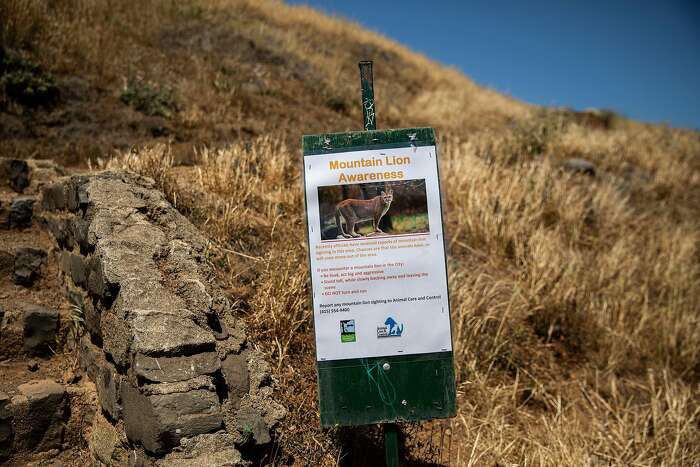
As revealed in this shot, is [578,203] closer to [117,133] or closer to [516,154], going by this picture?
[516,154]

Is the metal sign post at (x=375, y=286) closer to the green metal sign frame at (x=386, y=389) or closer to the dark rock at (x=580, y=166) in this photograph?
the green metal sign frame at (x=386, y=389)

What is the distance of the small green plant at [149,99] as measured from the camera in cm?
637

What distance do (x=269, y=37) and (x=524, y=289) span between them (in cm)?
769

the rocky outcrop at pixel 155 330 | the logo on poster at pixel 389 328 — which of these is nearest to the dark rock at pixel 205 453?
the rocky outcrop at pixel 155 330

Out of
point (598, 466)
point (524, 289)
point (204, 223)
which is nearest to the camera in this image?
point (598, 466)

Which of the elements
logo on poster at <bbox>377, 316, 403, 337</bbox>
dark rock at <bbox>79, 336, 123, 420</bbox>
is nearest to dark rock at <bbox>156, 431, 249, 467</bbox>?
dark rock at <bbox>79, 336, 123, 420</bbox>

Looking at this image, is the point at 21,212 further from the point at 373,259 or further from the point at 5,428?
the point at 373,259

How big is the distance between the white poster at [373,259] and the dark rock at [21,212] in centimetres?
258

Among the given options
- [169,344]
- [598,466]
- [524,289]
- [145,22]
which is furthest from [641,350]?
[145,22]

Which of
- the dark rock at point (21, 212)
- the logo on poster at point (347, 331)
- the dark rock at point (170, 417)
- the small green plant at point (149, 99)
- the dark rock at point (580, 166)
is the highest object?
the small green plant at point (149, 99)

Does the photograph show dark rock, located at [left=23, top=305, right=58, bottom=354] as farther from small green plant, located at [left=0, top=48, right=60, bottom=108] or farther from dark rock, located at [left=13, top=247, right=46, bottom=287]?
small green plant, located at [left=0, top=48, right=60, bottom=108]

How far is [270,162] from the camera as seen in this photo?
5035 mm

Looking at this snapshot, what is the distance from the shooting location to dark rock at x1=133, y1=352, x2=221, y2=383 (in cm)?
246

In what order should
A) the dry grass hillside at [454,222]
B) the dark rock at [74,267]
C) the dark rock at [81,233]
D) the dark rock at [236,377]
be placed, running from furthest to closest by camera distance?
the dry grass hillside at [454,222], the dark rock at [74,267], the dark rock at [81,233], the dark rock at [236,377]
